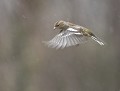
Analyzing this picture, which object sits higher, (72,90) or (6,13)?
(6,13)

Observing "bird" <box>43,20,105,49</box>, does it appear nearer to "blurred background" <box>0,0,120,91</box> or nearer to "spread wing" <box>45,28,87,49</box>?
"spread wing" <box>45,28,87,49</box>

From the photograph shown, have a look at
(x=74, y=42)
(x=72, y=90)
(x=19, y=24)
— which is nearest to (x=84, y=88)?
(x=72, y=90)

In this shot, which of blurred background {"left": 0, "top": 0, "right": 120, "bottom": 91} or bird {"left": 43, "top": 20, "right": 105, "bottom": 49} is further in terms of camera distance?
blurred background {"left": 0, "top": 0, "right": 120, "bottom": 91}

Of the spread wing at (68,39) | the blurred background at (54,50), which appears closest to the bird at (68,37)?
the spread wing at (68,39)

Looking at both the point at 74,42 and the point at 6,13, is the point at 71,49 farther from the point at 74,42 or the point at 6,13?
the point at 74,42

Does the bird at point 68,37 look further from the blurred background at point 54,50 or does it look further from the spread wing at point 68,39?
the blurred background at point 54,50

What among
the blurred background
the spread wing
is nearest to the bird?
the spread wing
